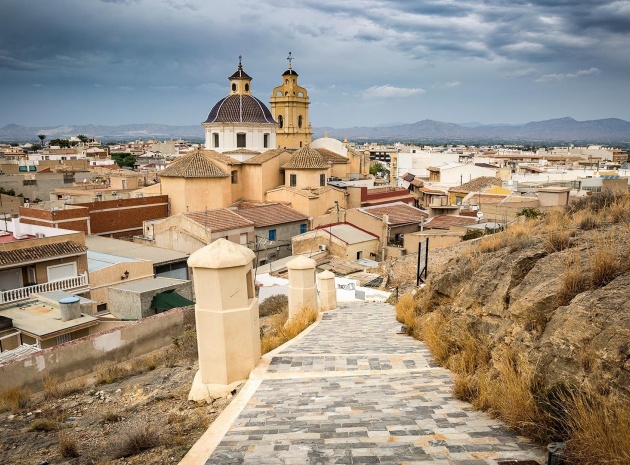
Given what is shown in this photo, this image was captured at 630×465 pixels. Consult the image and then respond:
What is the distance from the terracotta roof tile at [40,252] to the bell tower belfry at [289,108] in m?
29.0

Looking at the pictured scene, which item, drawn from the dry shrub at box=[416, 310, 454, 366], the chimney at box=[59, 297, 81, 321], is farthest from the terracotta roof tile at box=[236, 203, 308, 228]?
the dry shrub at box=[416, 310, 454, 366]

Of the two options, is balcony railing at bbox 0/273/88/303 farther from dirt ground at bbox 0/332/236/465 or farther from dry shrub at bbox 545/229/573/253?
dry shrub at bbox 545/229/573/253

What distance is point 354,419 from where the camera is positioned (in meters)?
4.31

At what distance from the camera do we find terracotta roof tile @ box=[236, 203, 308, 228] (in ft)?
90.2

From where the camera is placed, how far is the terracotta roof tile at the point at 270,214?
27484 mm

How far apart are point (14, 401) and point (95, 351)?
3795 mm

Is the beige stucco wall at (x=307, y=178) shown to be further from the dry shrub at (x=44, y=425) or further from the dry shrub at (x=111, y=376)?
the dry shrub at (x=44, y=425)

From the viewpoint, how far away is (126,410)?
6285 mm

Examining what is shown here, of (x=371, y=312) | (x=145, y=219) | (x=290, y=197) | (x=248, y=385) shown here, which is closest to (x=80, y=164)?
(x=145, y=219)

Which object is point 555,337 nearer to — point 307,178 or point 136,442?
point 136,442

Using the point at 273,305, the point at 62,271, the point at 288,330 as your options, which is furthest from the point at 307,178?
the point at 288,330

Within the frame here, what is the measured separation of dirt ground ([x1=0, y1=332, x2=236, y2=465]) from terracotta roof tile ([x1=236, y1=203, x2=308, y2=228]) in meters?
19.0

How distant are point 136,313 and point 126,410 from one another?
1014 cm

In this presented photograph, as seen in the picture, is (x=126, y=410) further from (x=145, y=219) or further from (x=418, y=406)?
(x=145, y=219)
